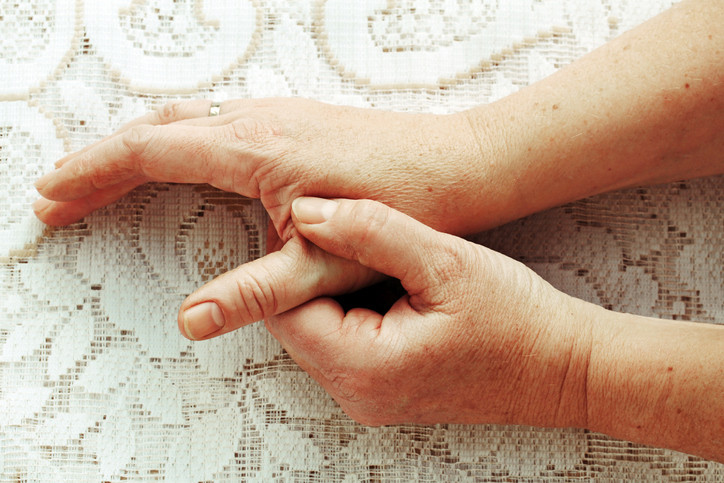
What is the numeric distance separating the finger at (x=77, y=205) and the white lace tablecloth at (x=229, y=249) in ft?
0.07

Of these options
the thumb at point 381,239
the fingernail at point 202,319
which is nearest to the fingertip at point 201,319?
the fingernail at point 202,319

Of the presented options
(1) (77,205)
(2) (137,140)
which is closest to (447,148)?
(2) (137,140)

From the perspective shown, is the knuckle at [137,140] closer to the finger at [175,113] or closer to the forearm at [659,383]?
the finger at [175,113]

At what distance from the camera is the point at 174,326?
0.77 metres

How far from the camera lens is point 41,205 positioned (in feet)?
2.53

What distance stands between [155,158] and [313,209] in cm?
21

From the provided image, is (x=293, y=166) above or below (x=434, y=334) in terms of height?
above

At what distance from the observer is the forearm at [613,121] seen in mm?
677

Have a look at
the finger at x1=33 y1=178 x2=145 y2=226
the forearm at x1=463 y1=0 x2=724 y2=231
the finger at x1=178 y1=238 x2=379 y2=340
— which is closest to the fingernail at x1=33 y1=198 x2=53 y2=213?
the finger at x1=33 y1=178 x2=145 y2=226

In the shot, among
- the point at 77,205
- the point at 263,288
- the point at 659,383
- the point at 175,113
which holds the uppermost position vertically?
the point at 175,113

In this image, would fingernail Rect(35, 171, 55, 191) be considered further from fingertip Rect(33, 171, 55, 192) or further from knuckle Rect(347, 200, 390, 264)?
knuckle Rect(347, 200, 390, 264)

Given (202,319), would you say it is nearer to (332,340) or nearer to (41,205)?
(332,340)

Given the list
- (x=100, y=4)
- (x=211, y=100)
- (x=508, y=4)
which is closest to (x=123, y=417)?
(x=211, y=100)

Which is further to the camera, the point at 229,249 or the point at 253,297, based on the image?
the point at 229,249
